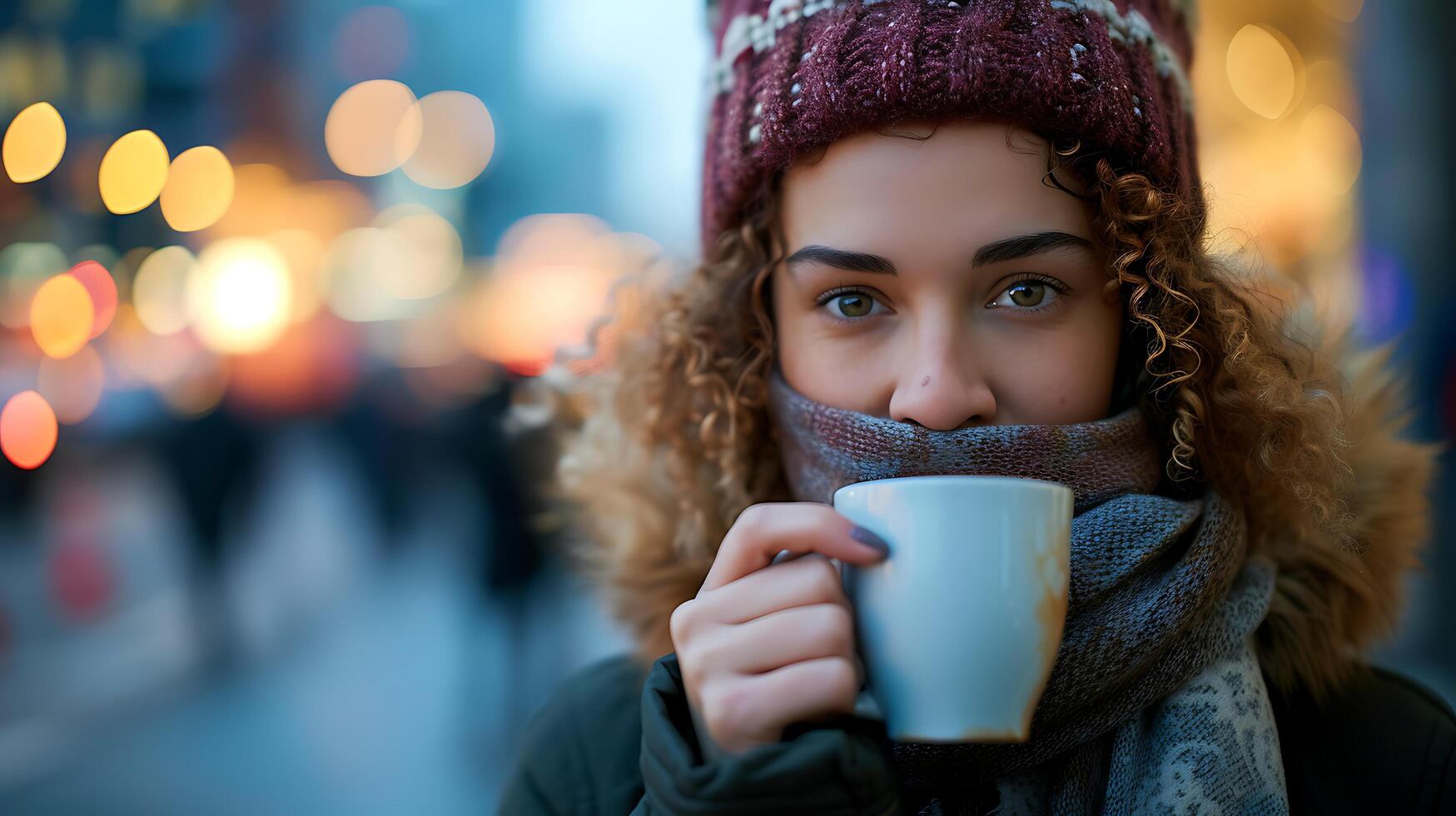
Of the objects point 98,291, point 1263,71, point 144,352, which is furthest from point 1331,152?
point 144,352

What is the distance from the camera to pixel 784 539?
90 centimetres

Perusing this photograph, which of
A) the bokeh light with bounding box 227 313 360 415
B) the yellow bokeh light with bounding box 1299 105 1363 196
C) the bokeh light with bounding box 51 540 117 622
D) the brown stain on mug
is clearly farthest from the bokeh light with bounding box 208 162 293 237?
the brown stain on mug

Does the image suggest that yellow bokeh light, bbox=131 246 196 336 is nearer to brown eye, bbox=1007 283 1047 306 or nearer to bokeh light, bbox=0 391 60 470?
bokeh light, bbox=0 391 60 470

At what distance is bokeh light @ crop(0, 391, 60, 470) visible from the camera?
6586 millimetres

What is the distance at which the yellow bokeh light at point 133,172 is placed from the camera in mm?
7113

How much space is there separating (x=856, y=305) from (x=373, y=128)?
16.1 m

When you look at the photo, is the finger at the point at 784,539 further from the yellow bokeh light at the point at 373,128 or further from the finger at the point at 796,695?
the yellow bokeh light at the point at 373,128

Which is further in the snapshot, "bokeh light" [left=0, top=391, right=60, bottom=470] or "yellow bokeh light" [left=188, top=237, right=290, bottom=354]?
"yellow bokeh light" [left=188, top=237, right=290, bottom=354]

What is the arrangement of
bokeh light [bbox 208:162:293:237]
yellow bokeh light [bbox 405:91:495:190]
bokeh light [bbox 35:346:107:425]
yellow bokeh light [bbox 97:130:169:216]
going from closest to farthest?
yellow bokeh light [bbox 97:130:169:216] → bokeh light [bbox 35:346:107:425] → bokeh light [bbox 208:162:293:237] → yellow bokeh light [bbox 405:91:495:190]

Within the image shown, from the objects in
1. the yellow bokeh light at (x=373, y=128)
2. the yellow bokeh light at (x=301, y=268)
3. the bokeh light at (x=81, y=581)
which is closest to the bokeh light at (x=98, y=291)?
the yellow bokeh light at (x=301, y=268)

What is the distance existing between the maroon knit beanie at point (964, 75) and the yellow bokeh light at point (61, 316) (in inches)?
309

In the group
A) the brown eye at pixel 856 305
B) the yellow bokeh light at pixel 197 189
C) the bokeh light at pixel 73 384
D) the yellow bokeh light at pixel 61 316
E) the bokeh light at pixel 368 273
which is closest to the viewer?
the brown eye at pixel 856 305

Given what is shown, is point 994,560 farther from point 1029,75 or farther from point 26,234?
point 26,234

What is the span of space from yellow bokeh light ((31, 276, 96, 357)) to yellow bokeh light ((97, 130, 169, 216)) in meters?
0.71
